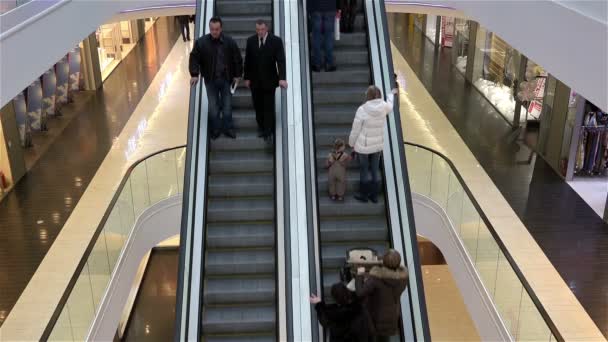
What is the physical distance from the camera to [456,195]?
9719mm

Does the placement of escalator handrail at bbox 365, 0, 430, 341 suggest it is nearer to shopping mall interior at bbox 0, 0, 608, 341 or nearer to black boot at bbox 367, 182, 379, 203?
shopping mall interior at bbox 0, 0, 608, 341

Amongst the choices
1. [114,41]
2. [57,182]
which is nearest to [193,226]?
[57,182]

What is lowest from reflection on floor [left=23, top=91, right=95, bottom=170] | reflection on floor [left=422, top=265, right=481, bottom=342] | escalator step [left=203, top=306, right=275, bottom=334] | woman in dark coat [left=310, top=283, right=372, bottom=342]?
reflection on floor [left=422, top=265, right=481, bottom=342]

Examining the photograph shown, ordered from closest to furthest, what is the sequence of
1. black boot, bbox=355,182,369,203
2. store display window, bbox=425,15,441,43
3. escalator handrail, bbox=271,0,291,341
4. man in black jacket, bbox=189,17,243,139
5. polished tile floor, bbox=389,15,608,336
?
escalator handrail, bbox=271,0,291,341 → man in black jacket, bbox=189,17,243,139 → black boot, bbox=355,182,369,203 → polished tile floor, bbox=389,15,608,336 → store display window, bbox=425,15,441,43

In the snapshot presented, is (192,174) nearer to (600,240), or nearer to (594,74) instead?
(594,74)

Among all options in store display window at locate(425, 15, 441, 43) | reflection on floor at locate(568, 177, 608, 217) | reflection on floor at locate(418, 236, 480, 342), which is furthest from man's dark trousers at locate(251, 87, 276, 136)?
store display window at locate(425, 15, 441, 43)

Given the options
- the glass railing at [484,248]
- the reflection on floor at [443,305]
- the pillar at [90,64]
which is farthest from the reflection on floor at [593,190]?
the pillar at [90,64]

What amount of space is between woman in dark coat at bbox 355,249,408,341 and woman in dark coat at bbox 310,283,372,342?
89 millimetres

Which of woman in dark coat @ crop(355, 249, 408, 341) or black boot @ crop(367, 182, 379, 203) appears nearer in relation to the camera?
woman in dark coat @ crop(355, 249, 408, 341)

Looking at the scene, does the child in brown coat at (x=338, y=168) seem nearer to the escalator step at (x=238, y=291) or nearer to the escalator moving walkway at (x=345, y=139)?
the escalator moving walkway at (x=345, y=139)

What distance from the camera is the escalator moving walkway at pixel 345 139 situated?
22.5 ft

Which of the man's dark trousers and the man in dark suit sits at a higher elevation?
the man in dark suit

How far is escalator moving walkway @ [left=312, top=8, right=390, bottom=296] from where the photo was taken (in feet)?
22.5

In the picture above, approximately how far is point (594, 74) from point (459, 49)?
1550cm
